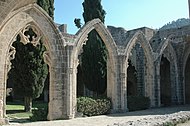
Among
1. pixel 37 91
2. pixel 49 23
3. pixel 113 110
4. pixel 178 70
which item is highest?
pixel 49 23

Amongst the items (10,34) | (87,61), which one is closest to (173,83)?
(87,61)

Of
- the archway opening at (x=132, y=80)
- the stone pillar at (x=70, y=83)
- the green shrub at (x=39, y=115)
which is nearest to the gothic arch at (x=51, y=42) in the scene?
the stone pillar at (x=70, y=83)

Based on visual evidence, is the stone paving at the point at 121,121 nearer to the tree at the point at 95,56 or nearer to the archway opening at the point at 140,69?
the archway opening at the point at 140,69

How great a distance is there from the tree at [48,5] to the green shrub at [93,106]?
4.75m

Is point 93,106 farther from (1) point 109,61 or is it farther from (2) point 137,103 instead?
(2) point 137,103

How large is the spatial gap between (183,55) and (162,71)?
7.52 feet

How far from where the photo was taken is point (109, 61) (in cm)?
1300

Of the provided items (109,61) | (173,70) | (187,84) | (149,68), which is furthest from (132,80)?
(109,61)

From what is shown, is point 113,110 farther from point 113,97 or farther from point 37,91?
point 37,91

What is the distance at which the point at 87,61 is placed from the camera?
16516mm

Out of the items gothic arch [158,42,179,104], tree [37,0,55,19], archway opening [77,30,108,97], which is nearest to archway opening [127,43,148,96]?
gothic arch [158,42,179,104]

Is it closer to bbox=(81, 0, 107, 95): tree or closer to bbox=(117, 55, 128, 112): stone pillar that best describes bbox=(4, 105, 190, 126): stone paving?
bbox=(117, 55, 128, 112): stone pillar

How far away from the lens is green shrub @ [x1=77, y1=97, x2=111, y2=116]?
1122cm

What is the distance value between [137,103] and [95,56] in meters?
4.02
